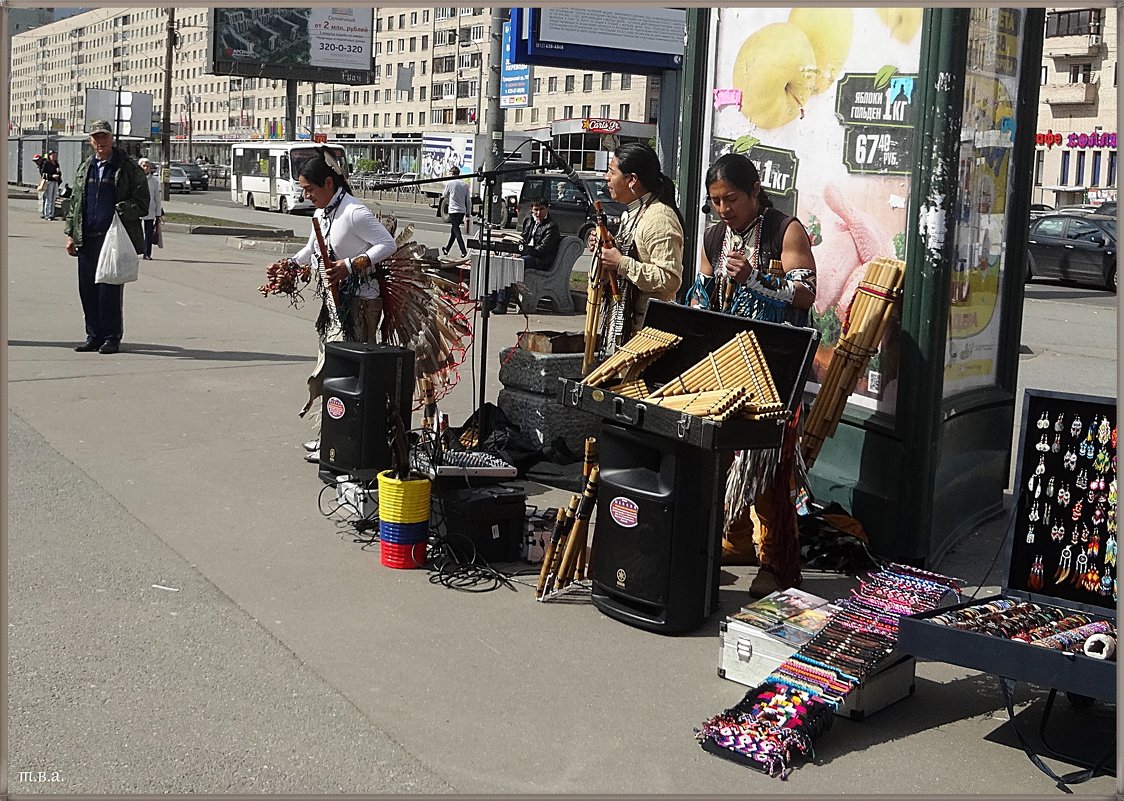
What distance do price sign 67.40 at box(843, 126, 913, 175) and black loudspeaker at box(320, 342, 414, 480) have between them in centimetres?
255

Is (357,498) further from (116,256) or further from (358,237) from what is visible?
(116,256)

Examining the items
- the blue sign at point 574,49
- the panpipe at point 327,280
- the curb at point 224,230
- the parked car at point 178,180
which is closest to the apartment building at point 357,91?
the parked car at point 178,180

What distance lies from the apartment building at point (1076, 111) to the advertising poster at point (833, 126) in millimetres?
56378

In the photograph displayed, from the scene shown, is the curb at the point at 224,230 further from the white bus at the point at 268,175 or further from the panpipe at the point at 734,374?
the panpipe at the point at 734,374

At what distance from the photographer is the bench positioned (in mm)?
16031

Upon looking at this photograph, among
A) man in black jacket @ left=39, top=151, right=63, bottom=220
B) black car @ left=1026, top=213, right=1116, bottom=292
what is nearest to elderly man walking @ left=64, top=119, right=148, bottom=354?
black car @ left=1026, top=213, right=1116, bottom=292

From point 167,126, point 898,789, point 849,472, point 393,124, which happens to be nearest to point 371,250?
point 849,472

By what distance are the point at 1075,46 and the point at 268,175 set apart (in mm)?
43707

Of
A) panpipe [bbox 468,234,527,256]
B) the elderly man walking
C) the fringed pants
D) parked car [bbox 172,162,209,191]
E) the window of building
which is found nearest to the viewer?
the fringed pants

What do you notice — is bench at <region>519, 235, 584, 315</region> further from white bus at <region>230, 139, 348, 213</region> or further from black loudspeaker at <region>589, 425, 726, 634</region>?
white bus at <region>230, 139, 348, 213</region>

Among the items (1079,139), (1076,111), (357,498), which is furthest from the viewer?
(1076,111)

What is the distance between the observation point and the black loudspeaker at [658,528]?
4.94 meters

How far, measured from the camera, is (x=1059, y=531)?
4.54 metres

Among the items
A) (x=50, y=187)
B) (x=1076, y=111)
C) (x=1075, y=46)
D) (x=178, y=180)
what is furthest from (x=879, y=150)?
(x=1075, y=46)
